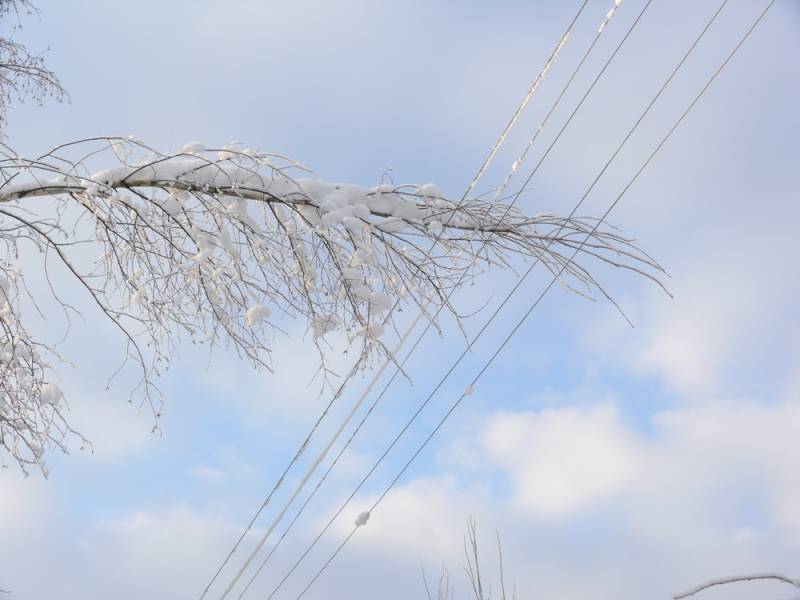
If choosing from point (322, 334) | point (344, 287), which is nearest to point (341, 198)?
point (344, 287)

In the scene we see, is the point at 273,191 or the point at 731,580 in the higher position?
the point at 273,191

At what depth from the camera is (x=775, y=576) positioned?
5.06ft

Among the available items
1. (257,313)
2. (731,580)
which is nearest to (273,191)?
(257,313)

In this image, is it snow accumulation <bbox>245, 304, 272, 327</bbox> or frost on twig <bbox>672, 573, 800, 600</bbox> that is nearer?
frost on twig <bbox>672, 573, 800, 600</bbox>

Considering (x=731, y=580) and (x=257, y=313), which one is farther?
(x=257, y=313)

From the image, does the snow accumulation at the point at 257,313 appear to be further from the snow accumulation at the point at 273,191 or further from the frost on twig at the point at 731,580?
the frost on twig at the point at 731,580

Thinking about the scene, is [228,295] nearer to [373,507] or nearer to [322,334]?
[322,334]

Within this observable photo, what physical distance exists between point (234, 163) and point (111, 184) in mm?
670

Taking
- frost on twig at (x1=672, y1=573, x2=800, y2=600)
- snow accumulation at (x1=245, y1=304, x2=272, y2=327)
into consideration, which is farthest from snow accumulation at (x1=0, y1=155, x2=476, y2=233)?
frost on twig at (x1=672, y1=573, x2=800, y2=600)

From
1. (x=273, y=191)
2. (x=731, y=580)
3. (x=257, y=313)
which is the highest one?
(x=273, y=191)

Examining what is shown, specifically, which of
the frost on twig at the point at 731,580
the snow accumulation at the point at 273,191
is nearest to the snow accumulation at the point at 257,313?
the snow accumulation at the point at 273,191

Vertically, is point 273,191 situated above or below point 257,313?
above

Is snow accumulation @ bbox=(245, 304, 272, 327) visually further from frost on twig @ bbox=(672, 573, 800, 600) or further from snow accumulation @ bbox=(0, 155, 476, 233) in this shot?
frost on twig @ bbox=(672, 573, 800, 600)

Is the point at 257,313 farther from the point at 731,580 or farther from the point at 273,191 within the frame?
the point at 731,580
